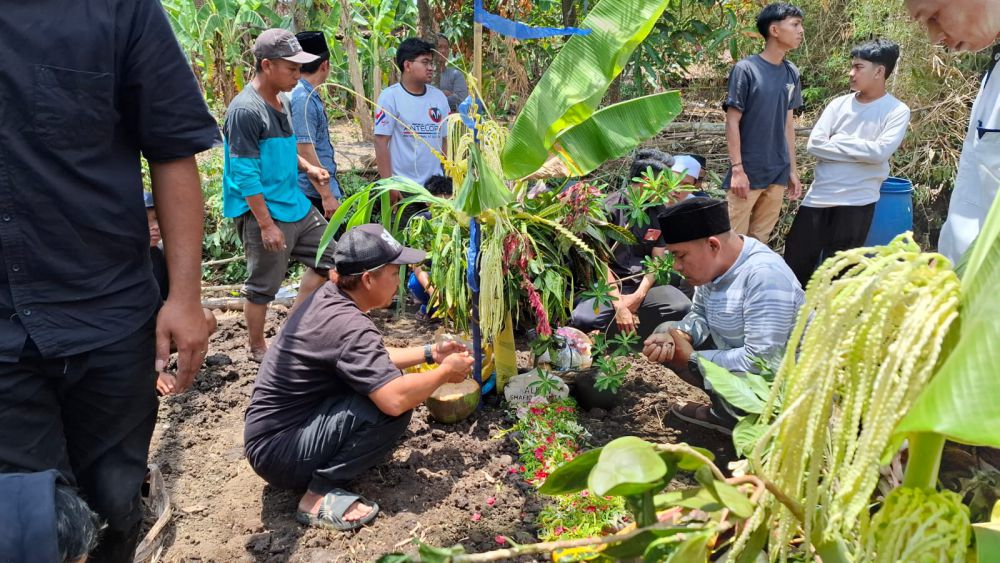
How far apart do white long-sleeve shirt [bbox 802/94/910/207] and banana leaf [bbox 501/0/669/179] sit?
2439 millimetres

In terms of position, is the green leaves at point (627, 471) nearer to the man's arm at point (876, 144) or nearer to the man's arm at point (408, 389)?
the man's arm at point (408, 389)

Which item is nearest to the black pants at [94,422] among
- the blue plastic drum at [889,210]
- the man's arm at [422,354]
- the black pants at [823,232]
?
the man's arm at [422,354]

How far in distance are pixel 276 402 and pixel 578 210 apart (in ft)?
4.89

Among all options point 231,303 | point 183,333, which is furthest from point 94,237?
point 231,303

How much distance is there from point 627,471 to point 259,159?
10.6 feet

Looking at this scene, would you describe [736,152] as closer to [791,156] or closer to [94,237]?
[791,156]

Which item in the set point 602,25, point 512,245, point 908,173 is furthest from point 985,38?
point 908,173

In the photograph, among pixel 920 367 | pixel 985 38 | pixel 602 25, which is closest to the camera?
pixel 920 367

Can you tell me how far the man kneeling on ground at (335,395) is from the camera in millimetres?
2584

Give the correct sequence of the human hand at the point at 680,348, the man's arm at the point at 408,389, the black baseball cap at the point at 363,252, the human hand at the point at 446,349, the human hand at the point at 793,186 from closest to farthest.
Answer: the man's arm at the point at 408,389, the black baseball cap at the point at 363,252, the human hand at the point at 446,349, the human hand at the point at 680,348, the human hand at the point at 793,186

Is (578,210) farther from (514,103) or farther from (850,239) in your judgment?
(514,103)

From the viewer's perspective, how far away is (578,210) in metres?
3.16

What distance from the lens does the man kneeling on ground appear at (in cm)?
258

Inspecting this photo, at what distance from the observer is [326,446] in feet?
8.71
